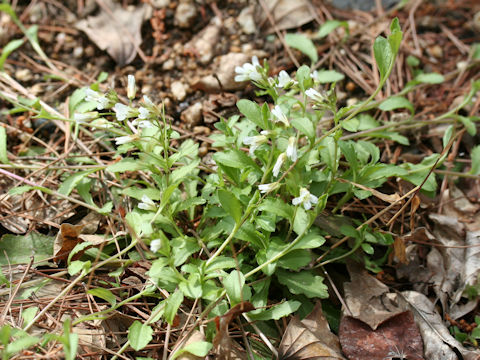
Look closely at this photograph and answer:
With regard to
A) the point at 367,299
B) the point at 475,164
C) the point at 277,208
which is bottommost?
the point at 367,299

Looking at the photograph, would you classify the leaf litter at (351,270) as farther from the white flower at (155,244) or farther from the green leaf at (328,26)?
the white flower at (155,244)

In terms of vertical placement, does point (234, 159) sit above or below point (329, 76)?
above

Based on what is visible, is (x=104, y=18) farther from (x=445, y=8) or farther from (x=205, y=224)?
(x=445, y=8)

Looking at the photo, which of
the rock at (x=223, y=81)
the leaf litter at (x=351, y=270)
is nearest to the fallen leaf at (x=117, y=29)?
the leaf litter at (x=351, y=270)

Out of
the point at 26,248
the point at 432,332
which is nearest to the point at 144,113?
the point at 26,248

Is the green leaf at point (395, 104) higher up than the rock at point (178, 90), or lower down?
lower down

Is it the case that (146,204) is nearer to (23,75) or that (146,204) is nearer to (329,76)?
(329,76)

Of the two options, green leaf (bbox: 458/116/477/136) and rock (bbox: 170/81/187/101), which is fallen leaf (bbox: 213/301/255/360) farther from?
green leaf (bbox: 458/116/477/136)
